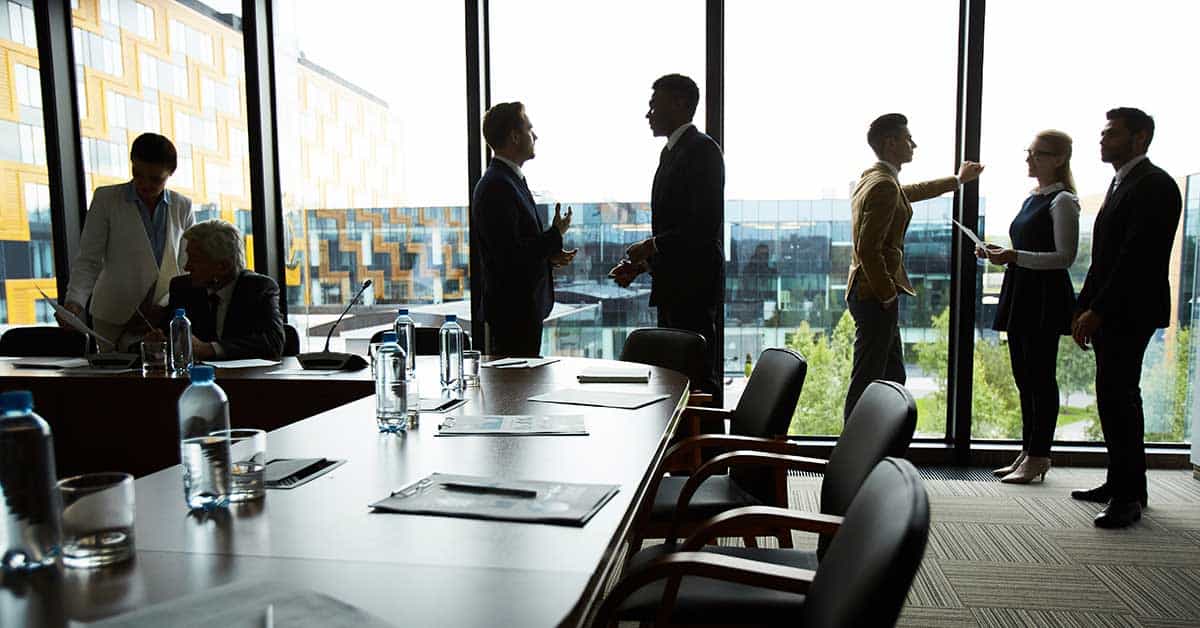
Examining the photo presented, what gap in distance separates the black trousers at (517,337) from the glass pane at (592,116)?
106 centimetres

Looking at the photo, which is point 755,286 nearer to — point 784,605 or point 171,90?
point 784,605

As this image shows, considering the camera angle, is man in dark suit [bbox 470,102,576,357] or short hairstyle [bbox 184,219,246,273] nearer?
short hairstyle [bbox 184,219,246,273]

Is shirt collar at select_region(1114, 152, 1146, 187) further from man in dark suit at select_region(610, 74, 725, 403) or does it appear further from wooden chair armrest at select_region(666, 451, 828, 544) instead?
wooden chair armrest at select_region(666, 451, 828, 544)

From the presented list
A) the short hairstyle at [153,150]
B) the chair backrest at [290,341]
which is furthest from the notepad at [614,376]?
the short hairstyle at [153,150]

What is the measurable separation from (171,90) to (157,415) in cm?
280

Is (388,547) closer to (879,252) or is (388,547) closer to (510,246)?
(510,246)

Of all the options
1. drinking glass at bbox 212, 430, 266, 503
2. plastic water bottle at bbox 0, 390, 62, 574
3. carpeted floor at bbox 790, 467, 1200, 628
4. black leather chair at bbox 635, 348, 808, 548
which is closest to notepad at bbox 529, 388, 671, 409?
black leather chair at bbox 635, 348, 808, 548

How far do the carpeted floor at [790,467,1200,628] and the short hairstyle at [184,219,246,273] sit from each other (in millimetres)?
2538

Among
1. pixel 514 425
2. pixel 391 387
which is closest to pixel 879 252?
pixel 514 425

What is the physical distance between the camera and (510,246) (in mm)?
3418

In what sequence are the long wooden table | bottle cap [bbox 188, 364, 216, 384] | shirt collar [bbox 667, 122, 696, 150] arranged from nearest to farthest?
bottle cap [bbox 188, 364, 216, 384] < the long wooden table < shirt collar [bbox 667, 122, 696, 150]

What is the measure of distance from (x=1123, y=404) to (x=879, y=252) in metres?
1.12

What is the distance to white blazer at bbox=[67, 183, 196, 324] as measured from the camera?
3822 millimetres

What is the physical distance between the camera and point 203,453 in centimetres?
124
